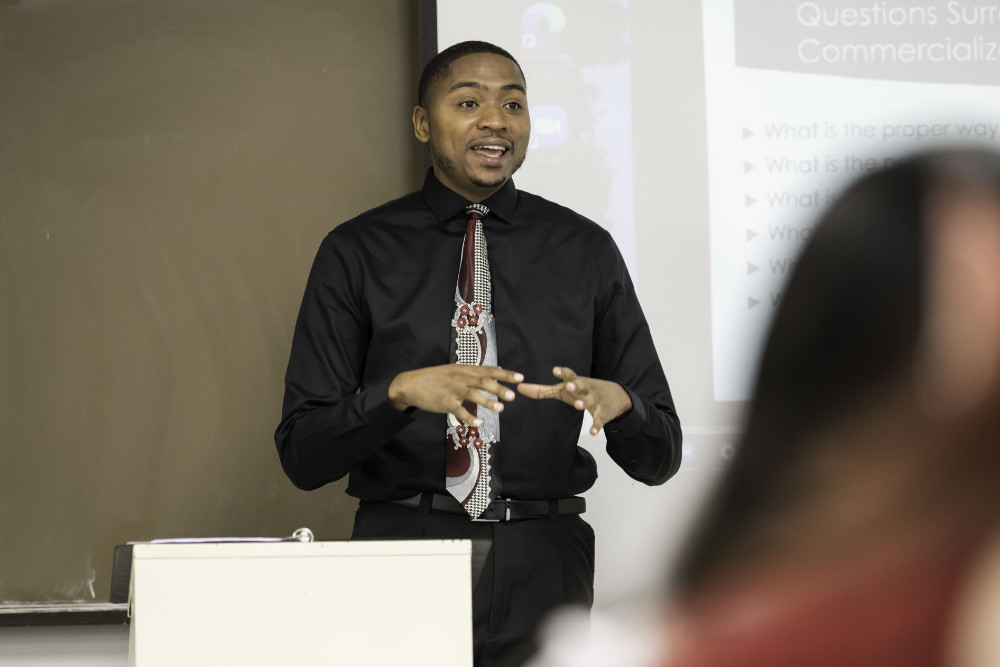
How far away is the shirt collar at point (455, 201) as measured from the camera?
6.98 ft

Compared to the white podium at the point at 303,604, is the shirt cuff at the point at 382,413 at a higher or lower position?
higher

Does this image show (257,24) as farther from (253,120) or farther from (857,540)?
(857,540)

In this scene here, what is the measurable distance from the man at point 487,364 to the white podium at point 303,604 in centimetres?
61

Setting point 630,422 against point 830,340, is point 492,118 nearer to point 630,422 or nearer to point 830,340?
point 630,422

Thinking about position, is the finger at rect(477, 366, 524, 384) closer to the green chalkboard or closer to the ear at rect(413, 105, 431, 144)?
the ear at rect(413, 105, 431, 144)

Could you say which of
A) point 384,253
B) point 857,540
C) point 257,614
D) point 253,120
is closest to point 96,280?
point 253,120

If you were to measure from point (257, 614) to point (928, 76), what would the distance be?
7.64ft

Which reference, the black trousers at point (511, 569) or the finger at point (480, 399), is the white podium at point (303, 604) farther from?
the black trousers at point (511, 569)

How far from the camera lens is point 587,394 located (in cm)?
156

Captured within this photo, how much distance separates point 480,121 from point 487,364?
1.54 feet

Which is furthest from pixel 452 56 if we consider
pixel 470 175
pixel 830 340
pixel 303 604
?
pixel 830 340

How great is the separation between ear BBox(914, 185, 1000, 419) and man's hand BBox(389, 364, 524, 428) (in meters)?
0.90

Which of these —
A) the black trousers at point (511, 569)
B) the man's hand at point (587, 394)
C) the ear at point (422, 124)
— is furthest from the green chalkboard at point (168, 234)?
the man's hand at point (587, 394)

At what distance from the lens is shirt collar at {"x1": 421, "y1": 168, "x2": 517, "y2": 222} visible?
2.13 metres
